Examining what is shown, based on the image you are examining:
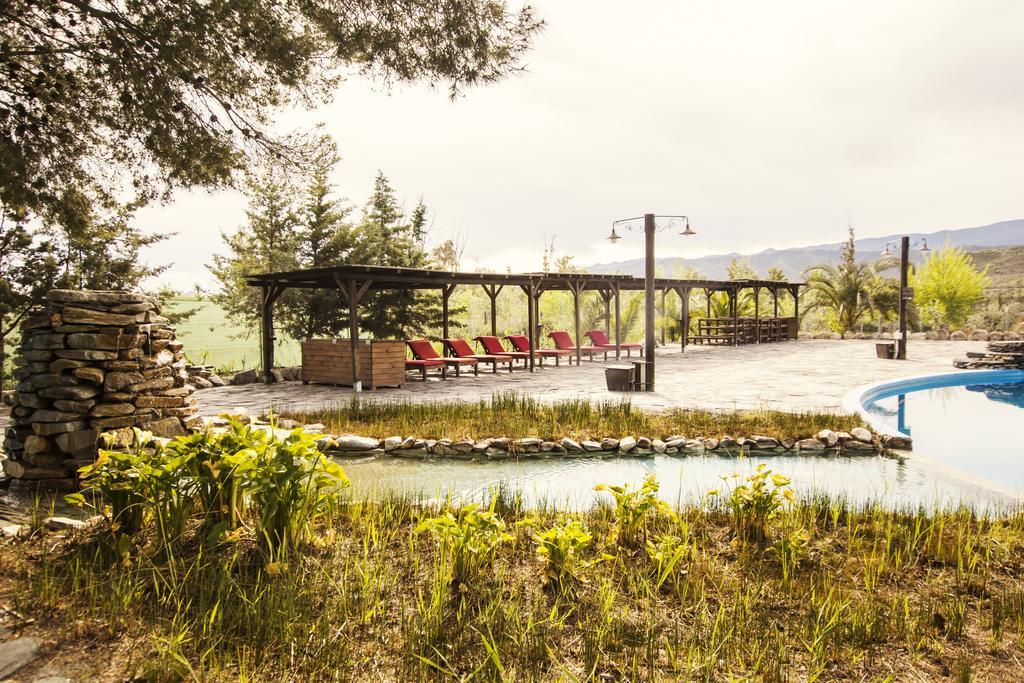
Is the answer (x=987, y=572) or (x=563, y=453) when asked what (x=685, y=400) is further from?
(x=987, y=572)

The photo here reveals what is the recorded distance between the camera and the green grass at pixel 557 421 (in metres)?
6.75

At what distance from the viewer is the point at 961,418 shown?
8.94 metres

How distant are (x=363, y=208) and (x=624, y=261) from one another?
6321 inches

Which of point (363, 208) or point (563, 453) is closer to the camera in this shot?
point (563, 453)

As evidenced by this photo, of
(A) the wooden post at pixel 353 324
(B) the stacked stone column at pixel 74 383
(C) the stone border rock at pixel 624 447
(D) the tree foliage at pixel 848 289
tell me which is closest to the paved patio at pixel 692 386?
(A) the wooden post at pixel 353 324

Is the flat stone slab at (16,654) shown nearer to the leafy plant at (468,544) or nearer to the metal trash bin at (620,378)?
the leafy plant at (468,544)

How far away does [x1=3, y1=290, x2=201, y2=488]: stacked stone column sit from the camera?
4.78 meters

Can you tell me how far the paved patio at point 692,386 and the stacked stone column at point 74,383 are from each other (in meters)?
3.11

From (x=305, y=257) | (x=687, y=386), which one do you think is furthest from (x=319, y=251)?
(x=687, y=386)

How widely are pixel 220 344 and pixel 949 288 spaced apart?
87.8ft

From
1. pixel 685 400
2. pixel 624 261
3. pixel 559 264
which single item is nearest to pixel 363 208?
pixel 685 400

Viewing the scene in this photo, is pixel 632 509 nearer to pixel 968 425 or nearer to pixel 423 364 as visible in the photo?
pixel 968 425

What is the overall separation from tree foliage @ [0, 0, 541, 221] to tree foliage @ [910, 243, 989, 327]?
2561cm

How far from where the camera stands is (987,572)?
294 centimetres
